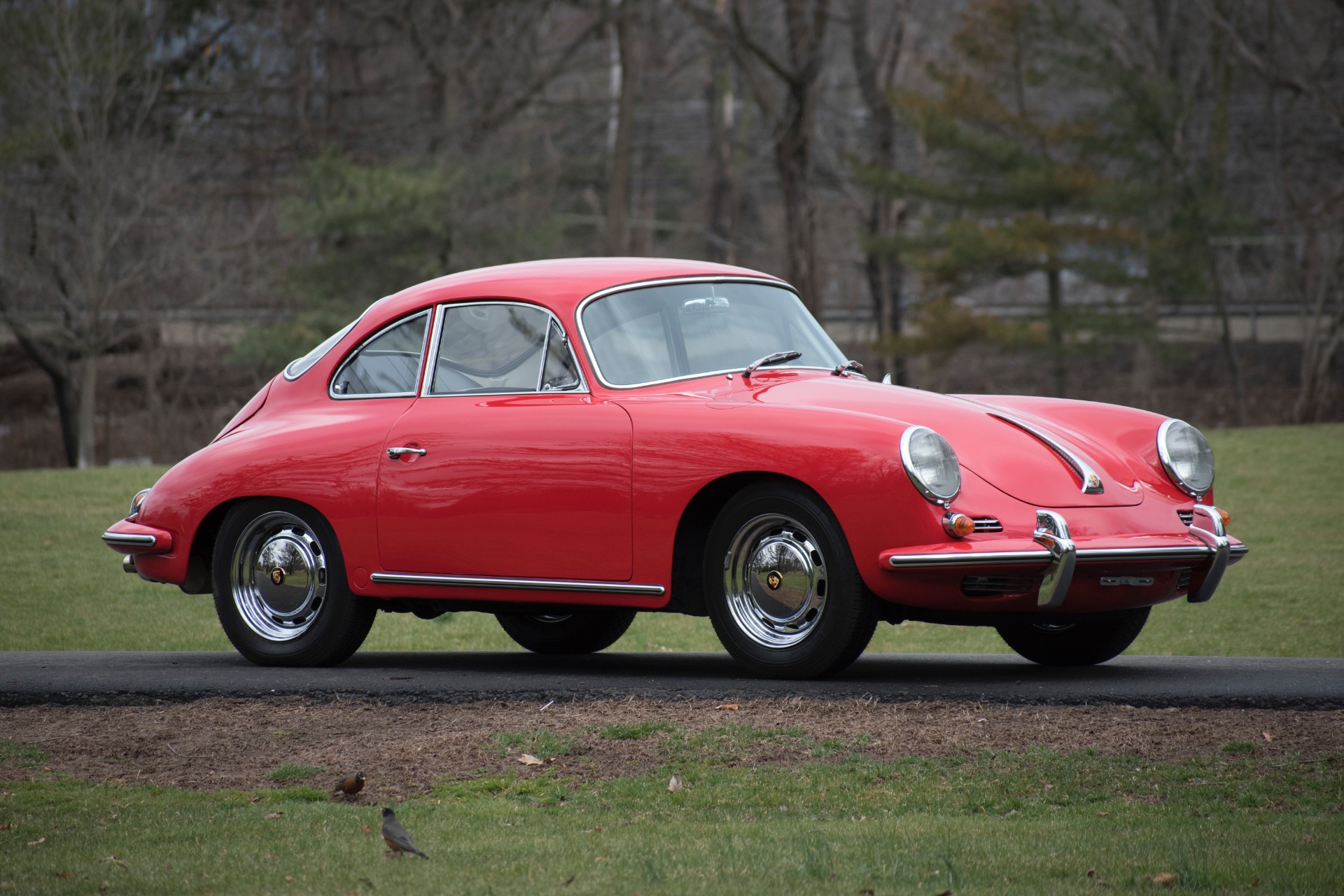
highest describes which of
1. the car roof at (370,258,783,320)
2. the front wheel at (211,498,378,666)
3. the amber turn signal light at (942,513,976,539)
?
the car roof at (370,258,783,320)

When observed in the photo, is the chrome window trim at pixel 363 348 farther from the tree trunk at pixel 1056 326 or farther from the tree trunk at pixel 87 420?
the tree trunk at pixel 1056 326

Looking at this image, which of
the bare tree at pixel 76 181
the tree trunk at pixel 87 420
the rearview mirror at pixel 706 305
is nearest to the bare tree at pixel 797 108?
the bare tree at pixel 76 181

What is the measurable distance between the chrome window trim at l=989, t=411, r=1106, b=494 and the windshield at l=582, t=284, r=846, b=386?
1051 mm

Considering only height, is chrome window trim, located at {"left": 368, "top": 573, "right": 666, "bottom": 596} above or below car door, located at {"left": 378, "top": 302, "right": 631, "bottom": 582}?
below

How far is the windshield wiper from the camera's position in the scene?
6.81 m

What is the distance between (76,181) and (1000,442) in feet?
89.0

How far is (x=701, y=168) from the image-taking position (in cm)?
4609

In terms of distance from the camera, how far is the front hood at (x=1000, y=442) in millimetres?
5988

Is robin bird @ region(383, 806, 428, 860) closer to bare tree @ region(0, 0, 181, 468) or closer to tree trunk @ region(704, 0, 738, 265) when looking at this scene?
bare tree @ region(0, 0, 181, 468)

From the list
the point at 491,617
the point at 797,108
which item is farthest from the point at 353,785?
the point at 797,108

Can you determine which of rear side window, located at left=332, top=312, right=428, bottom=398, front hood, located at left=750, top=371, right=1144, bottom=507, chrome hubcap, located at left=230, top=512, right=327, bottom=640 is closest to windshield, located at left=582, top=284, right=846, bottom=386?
front hood, located at left=750, top=371, right=1144, bottom=507

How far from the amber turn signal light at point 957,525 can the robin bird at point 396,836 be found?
2335 millimetres

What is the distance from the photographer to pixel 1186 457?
6.65 meters

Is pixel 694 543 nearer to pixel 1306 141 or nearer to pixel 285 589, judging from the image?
pixel 285 589
